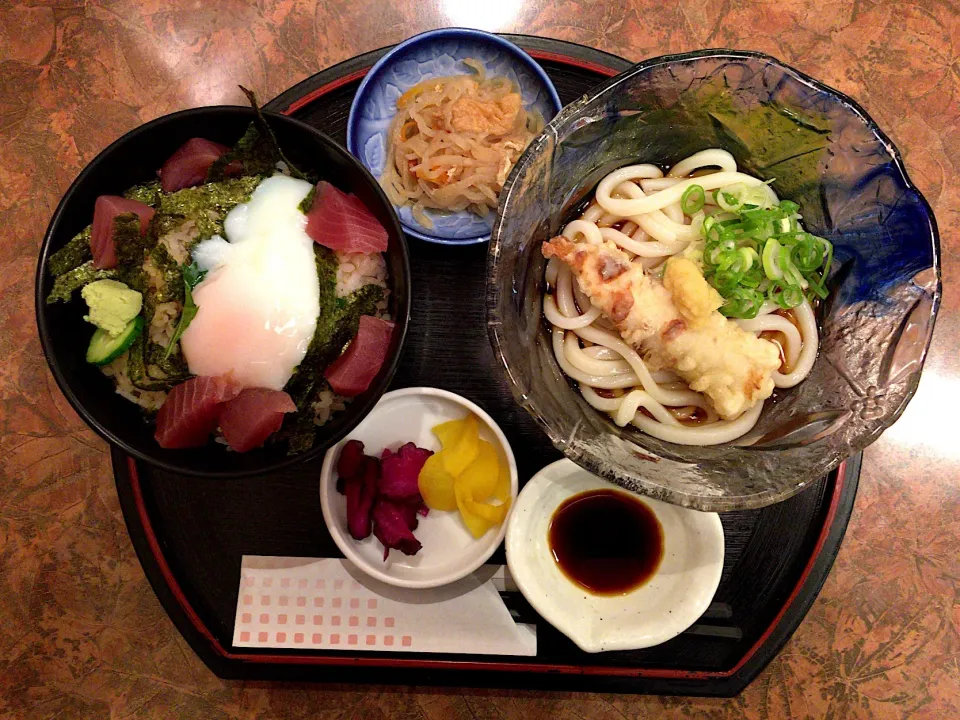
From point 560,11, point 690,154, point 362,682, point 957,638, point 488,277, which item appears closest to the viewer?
point 488,277

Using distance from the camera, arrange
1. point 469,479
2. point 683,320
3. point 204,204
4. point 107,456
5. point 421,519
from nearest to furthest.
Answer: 1. point 683,320
2. point 204,204
3. point 469,479
4. point 421,519
5. point 107,456

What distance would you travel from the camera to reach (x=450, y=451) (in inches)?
75.5

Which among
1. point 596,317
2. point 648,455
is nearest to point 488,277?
point 596,317

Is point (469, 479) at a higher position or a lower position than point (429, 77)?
lower

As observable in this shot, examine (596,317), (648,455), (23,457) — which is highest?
(596,317)

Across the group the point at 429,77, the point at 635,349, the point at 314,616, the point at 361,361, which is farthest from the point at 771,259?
the point at 314,616

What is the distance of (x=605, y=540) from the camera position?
2010 millimetres

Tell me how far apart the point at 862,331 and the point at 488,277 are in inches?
38.4

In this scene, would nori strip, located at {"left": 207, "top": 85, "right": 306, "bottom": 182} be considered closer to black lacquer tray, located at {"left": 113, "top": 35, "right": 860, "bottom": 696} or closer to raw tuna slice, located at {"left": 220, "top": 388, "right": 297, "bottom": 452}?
black lacquer tray, located at {"left": 113, "top": 35, "right": 860, "bottom": 696}

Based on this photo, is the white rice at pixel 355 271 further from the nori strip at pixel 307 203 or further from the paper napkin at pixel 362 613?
the paper napkin at pixel 362 613

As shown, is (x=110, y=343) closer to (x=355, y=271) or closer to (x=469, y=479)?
(x=355, y=271)

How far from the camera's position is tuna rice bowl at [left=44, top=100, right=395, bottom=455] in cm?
164

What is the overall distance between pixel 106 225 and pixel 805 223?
6.08 feet

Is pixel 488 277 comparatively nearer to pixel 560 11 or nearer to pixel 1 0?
pixel 560 11
